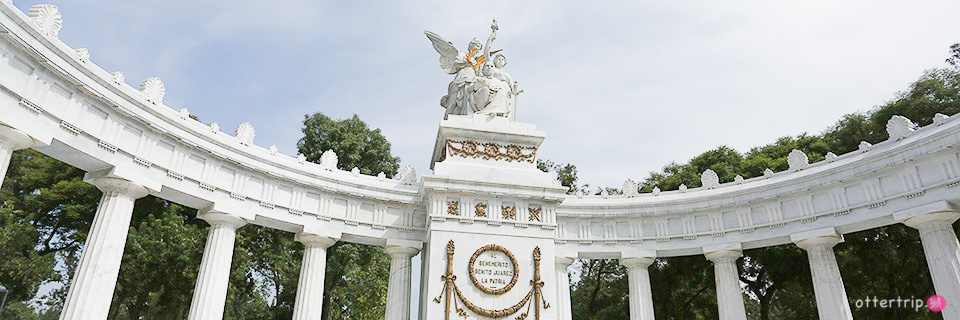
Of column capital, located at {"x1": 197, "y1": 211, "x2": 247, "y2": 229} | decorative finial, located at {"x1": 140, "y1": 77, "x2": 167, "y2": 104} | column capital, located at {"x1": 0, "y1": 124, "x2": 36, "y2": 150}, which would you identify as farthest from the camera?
column capital, located at {"x1": 197, "y1": 211, "x2": 247, "y2": 229}

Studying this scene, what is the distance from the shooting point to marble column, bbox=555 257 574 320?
26.8 m

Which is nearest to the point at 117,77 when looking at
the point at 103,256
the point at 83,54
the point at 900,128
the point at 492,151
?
the point at 83,54

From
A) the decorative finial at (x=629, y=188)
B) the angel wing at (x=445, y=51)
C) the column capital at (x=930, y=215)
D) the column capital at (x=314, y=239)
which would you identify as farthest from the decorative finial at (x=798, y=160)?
the column capital at (x=314, y=239)

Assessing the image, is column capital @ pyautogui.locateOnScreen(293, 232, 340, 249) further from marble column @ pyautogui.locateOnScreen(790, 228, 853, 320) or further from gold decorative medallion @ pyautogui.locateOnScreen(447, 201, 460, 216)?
marble column @ pyautogui.locateOnScreen(790, 228, 853, 320)

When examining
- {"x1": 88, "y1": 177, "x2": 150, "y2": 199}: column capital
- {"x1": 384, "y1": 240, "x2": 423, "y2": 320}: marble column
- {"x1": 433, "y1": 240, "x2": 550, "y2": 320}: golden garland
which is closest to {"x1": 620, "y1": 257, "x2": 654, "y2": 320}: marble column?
{"x1": 433, "y1": 240, "x2": 550, "y2": 320}: golden garland

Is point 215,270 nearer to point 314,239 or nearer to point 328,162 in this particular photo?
point 314,239

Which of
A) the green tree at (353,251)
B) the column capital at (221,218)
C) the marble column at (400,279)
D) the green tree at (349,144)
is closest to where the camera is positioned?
the column capital at (221,218)

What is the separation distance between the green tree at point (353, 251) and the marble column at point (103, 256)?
17.9 meters

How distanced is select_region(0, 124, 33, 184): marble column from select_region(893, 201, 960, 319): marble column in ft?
98.2

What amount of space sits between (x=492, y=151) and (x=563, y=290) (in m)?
7.64

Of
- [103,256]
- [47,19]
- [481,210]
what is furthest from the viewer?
[481,210]

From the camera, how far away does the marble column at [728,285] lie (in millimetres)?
25641

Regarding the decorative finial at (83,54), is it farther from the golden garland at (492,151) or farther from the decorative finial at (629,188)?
the decorative finial at (629,188)

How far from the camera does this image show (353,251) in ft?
123
